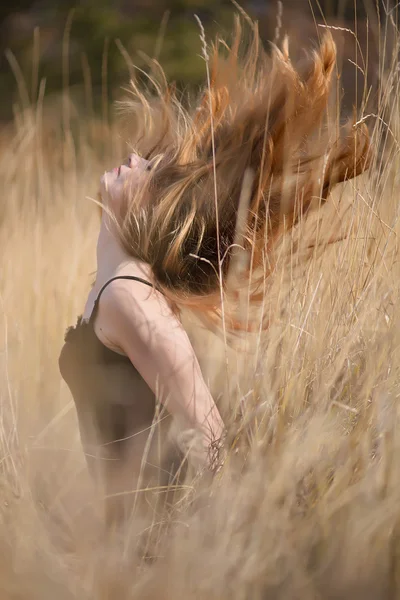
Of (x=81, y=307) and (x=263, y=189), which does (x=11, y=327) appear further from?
(x=263, y=189)

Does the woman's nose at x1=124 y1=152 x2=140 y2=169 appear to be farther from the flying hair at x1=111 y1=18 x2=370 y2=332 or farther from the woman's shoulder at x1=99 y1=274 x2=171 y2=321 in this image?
the woman's shoulder at x1=99 y1=274 x2=171 y2=321

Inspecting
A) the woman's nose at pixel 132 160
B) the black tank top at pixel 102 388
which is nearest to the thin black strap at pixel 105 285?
the black tank top at pixel 102 388

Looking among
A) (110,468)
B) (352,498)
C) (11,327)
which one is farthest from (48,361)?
(352,498)

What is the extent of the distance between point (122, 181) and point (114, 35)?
15.3 feet

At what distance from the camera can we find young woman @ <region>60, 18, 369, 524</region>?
1.53m

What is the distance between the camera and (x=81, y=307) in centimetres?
269

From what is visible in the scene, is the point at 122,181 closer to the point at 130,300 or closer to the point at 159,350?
the point at 130,300

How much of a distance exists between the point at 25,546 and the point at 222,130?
3.20 ft

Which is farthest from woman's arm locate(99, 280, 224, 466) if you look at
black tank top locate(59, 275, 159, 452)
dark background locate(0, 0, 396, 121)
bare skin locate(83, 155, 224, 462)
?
dark background locate(0, 0, 396, 121)

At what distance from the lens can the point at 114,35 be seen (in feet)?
19.1

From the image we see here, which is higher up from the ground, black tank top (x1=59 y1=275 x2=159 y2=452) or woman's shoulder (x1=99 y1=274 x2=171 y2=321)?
woman's shoulder (x1=99 y1=274 x2=171 y2=321)

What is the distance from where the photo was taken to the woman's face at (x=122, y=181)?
1.59 meters

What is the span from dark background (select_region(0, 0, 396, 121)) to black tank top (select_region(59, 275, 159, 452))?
4.24m

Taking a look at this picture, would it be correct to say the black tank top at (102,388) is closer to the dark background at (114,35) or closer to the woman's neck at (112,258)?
the woman's neck at (112,258)
